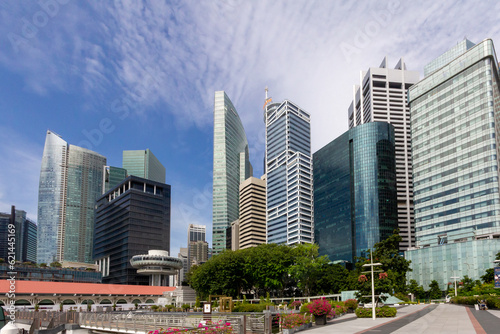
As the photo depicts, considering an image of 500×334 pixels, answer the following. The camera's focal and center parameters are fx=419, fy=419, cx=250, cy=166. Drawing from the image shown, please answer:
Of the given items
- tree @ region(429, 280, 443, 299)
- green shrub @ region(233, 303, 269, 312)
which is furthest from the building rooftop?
tree @ region(429, 280, 443, 299)

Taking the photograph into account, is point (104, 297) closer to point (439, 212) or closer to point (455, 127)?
point (439, 212)

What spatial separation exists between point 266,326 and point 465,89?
11717 cm

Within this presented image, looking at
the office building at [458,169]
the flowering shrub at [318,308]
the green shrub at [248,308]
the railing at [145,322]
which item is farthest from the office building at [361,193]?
the railing at [145,322]

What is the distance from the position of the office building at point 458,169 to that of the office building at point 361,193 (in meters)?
32.3

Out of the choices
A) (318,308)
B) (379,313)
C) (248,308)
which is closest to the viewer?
(318,308)

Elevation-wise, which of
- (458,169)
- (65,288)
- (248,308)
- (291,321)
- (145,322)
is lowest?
(65,288)

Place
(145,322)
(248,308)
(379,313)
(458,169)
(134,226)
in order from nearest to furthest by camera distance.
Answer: (145,322) → (379,313) → (248,308) → (458,169) → (134,226)

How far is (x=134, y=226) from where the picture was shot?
180 metres

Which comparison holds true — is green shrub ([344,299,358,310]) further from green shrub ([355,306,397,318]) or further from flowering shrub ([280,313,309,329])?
flowering shrub ([280,313,309,329])

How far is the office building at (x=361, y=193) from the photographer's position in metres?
165

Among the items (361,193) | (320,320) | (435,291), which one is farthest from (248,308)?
(361,193)

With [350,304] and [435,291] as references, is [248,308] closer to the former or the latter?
[350,304]

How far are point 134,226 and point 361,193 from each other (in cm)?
9678

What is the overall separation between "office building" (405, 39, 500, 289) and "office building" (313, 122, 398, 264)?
3232 centimetres
